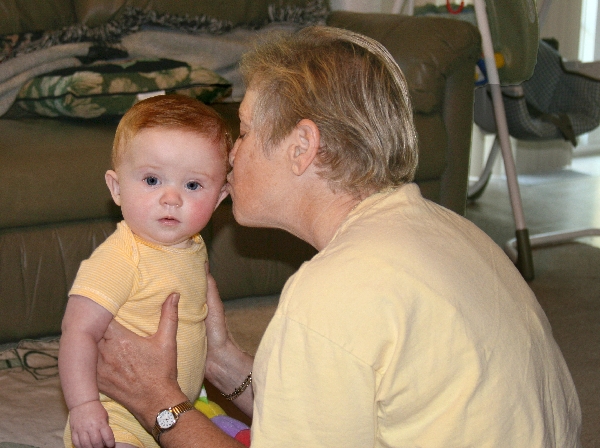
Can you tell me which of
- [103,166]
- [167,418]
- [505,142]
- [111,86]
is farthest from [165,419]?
[505,142]

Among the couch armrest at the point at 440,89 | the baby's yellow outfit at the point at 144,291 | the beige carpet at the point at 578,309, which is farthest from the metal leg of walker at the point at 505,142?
the baby's yellow outfit at the point at 144,291

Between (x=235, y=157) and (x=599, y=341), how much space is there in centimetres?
140

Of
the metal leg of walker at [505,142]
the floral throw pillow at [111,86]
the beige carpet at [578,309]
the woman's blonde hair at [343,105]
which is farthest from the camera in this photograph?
the metal leg of walker at [505,142]

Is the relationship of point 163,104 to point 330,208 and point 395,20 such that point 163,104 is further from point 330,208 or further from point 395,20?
point 395,20

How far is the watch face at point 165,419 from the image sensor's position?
104 centimetres

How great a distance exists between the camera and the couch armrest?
2.19 m

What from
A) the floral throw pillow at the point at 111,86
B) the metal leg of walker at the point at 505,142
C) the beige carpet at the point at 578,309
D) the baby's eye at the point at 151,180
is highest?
Answer: the baby's eye at the point at 151,180

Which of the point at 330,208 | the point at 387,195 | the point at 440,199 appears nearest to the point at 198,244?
the point at 330,208

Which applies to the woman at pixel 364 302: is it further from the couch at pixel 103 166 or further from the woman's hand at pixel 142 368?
the couch at pixel 103 166

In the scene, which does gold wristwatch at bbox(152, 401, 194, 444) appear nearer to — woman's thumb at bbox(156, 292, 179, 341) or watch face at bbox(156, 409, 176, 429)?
watch face at bbox(156, 409, 176, 429)

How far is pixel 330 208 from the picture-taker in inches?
39.2

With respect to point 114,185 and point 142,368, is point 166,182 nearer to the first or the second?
point 114,185

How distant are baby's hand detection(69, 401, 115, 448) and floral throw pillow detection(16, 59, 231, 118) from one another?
3.85ft

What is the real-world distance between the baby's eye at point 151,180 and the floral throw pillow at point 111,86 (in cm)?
98
